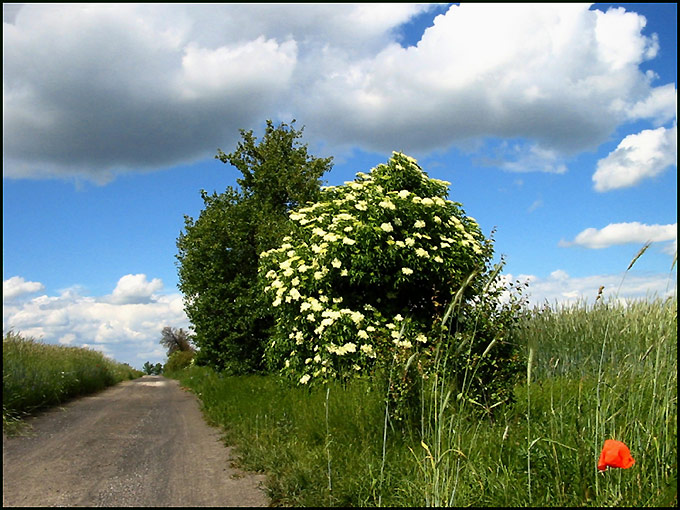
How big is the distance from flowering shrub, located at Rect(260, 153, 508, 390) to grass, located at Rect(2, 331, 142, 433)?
16.3ft

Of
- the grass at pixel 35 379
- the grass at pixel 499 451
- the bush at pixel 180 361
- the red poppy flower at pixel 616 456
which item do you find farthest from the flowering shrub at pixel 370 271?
the bush at pixel 180 361

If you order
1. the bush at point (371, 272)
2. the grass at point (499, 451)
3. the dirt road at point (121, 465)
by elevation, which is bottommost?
the dirt road at point (121, 465)

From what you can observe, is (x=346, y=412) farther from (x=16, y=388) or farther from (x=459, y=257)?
(x=16, y=388)

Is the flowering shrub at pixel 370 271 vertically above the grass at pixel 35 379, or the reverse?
the flowering shrub at pixel 370 271

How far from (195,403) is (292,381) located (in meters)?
4.79

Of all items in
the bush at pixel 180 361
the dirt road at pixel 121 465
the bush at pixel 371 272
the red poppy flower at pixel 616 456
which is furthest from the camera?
the bush at pixel 180 361

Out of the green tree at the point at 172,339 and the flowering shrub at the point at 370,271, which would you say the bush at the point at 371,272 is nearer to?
the flowering shrub at the point at 370,271

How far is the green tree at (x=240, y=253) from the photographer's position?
1703cm

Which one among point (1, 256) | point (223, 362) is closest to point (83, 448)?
point (1, 256)

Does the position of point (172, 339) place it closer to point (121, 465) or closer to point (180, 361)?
point (180, 361)

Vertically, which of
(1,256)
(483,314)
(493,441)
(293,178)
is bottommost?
(493,441)

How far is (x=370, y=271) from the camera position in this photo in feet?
34.3

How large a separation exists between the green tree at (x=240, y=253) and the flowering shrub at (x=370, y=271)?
13.9 ft

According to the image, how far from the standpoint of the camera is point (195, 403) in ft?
48.9
